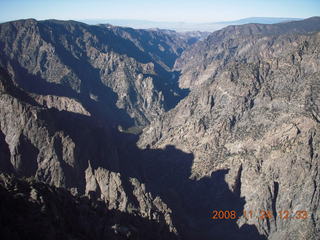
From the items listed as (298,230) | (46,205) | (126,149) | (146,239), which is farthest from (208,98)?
(46,205)

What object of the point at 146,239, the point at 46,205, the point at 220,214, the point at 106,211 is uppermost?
the point at 46,205

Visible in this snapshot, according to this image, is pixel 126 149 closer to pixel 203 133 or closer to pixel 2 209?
pixel 203 133

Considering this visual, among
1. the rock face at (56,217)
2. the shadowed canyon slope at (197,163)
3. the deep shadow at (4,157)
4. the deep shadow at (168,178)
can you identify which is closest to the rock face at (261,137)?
the shadowed canyon slope at (197,163)

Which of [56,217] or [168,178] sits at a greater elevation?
[56,217]
